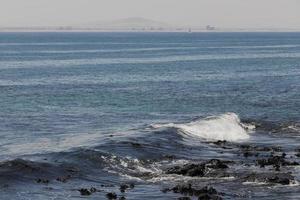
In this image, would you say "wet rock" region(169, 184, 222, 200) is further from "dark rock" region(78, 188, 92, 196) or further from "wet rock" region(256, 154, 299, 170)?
"wet rock" region(256, 154, 299, 170)

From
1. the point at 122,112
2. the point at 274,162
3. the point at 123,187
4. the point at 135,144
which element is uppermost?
the point at 123,187

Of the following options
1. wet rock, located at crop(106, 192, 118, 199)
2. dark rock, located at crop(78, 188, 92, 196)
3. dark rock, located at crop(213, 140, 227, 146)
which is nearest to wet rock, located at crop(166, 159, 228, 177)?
wet rock, located at crop(106, 192, 118, 199)

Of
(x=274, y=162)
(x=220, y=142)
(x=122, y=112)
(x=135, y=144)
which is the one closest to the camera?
(x=274, y=162)

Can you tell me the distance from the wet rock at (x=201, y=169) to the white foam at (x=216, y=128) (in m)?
14.4

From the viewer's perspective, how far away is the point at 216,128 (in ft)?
204

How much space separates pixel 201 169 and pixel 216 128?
66.2 feet

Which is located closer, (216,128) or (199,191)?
(199,191)

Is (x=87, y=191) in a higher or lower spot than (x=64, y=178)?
higher

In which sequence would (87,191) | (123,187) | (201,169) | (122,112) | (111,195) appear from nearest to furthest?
(111,195) < (87,191) < (123,187) < (201,169) < (122,112)

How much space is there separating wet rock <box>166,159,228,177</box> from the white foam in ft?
47.3

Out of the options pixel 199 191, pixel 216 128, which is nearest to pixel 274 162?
pixel 199 191

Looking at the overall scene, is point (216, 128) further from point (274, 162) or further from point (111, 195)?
point (111, 195)

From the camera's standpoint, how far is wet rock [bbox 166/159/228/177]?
137ft

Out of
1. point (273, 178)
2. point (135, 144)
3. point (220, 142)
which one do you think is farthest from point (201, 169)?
point (220, 142)
